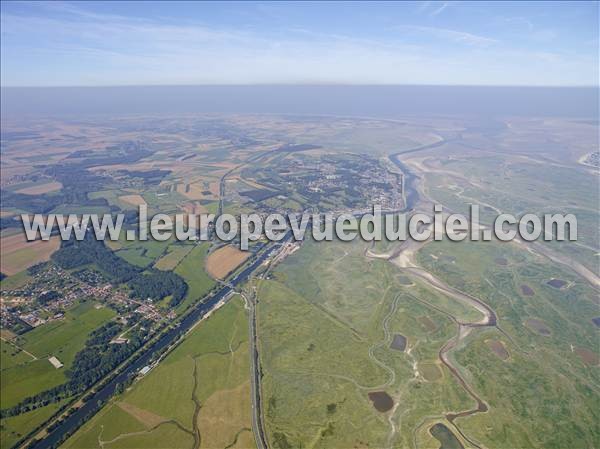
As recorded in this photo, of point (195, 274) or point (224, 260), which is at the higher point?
point (224, 260)

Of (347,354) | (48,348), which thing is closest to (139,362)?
(48,348)

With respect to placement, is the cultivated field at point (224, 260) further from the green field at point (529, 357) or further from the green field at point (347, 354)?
the green field at point (529, 357)

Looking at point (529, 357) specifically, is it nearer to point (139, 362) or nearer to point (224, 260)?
point (139, 362)

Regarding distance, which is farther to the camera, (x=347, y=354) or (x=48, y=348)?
(x=48, y=348)

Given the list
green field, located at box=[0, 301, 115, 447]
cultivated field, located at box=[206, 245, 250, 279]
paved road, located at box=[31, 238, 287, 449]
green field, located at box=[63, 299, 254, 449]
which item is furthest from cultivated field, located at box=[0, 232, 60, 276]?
green field, located at box=[63, 299, 254, 449]

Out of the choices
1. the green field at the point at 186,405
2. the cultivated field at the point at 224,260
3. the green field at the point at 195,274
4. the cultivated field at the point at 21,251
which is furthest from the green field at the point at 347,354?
the cultivated field at the point at 21,251

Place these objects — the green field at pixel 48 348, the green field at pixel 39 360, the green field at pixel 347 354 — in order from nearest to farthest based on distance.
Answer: the green field at pixel 347 354 < the green field at pixel 39 360 < the green field at pixel 48 348

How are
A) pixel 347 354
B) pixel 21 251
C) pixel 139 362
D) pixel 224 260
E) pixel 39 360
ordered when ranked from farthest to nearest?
pixel 21 251, pixel 224 260, pixel 139 362, pixel 39 360, pixel 347 354

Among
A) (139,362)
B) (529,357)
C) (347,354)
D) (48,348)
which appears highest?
(529,357)

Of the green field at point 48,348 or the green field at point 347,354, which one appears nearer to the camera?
→ the green field at point 347,354

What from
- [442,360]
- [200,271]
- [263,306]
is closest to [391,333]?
[442,360]
